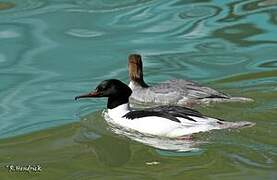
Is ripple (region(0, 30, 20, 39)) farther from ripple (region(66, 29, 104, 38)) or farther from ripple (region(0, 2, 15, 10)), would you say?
ripple (region(0, 2, 15, 10))

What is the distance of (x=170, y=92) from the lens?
11398mm

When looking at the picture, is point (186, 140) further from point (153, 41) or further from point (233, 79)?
point (153, 41)

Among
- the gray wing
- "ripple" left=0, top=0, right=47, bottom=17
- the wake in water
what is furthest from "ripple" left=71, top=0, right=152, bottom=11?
the wake in water

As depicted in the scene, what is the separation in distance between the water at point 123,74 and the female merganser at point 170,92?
0.18 meters

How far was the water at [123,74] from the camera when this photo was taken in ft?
30.3

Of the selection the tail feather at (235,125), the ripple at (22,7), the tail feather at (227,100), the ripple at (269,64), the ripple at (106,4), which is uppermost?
the ripple at (22,7)

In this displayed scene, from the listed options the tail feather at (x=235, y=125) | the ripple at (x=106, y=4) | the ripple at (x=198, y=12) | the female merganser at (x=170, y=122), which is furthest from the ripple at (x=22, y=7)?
the tail feather at (x=235, y=125)

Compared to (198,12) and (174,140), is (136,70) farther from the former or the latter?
(198,12)

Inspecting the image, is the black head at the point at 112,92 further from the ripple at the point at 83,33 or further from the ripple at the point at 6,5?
the ripple at the point at 6,5

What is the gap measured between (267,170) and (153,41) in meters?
5.59

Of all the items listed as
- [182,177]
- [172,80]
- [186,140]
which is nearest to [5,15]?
[172,80]

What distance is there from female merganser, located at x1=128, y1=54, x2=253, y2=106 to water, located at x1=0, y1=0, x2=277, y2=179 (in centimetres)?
18

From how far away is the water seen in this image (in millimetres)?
9242

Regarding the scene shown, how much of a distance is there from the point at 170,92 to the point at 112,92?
1014mm
